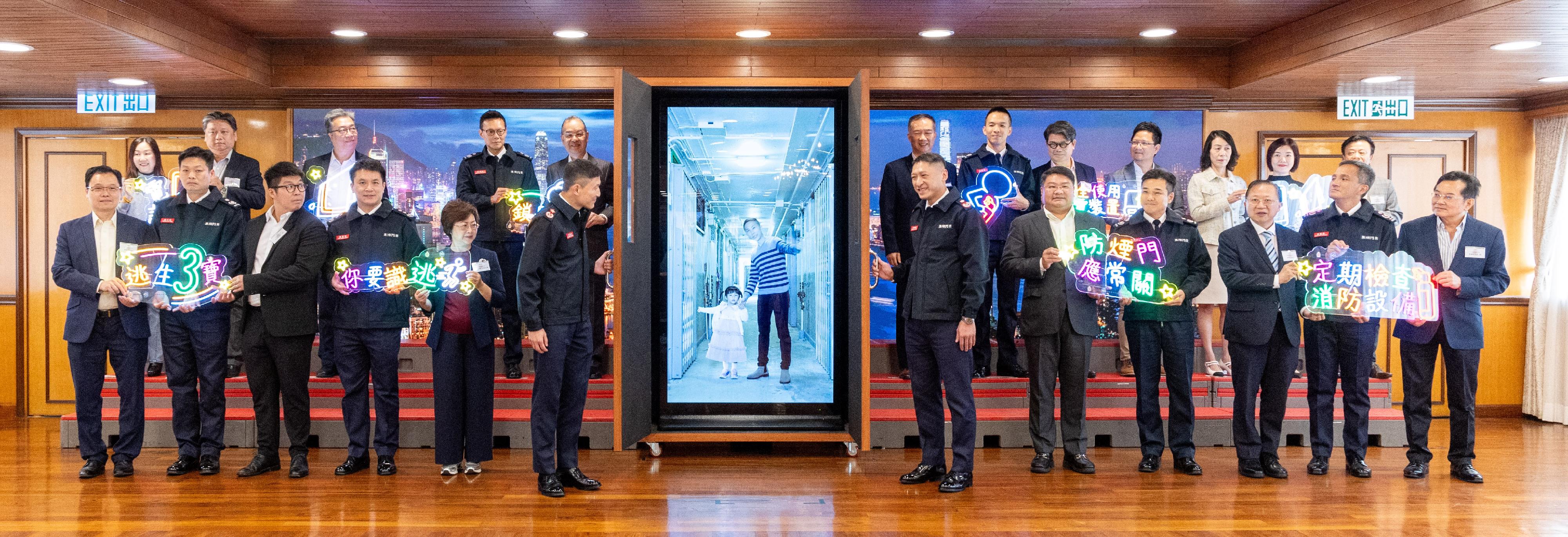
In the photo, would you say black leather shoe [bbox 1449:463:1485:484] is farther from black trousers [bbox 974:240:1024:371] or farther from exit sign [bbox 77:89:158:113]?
exit sign [bbox 77:89:158:113]

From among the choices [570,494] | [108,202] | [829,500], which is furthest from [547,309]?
[108,202]

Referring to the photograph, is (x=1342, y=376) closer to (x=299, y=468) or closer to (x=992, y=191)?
(x=992, y=191)

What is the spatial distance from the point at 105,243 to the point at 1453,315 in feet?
25.6

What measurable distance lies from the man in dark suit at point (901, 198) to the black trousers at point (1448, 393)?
299 cm

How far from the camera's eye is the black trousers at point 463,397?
5.02 meters

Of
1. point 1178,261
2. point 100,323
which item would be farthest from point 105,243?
point 1178,261

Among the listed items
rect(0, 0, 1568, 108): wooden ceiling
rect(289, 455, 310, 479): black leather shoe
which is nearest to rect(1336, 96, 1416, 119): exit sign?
rect(0, 0, 1568, 108): wooden ceiling

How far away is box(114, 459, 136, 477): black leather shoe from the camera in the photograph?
516cm

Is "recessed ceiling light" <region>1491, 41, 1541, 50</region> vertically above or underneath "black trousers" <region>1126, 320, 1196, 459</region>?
above

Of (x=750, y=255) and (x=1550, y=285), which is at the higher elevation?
(x=750, y=255)

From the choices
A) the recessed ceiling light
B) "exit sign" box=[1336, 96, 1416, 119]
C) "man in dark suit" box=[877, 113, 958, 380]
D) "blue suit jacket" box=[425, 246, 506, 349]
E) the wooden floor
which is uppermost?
the recessed ceiling light

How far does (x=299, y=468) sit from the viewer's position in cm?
512

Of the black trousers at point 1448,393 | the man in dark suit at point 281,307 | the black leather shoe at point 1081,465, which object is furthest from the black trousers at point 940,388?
the man in dark suit at point 281,307

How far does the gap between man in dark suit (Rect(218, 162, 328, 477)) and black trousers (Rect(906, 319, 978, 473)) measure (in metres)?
3.43
